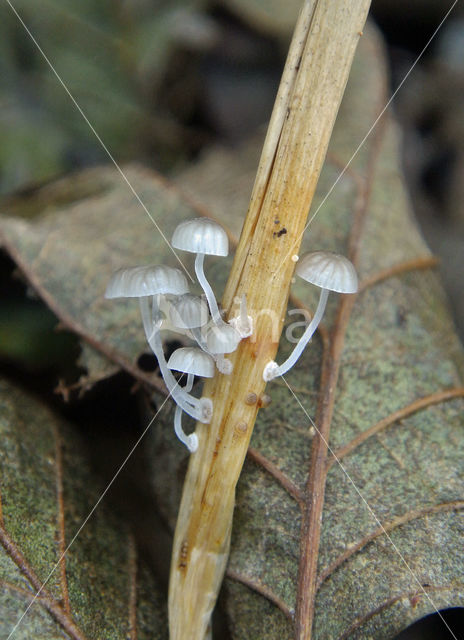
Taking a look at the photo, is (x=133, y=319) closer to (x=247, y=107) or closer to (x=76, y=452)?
(x=76, y=452)

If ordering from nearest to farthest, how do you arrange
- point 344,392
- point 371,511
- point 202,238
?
point 202,238 < point 371,511 < point 344,392

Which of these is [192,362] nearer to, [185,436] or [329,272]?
[185,436]

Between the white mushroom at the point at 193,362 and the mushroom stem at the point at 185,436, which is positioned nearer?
the white mushroom at the point at 193,362

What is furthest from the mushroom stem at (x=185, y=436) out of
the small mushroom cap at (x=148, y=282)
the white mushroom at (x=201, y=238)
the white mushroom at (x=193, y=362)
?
the white mushroom at (x=201, y=238)

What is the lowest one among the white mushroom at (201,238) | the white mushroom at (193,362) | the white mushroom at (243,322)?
the white mushroom at (193,362)

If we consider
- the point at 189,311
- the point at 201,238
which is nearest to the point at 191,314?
the point at 189,311

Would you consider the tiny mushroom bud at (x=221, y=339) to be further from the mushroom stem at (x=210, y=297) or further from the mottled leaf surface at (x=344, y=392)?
the mottled leaf surface at (x=344, y=392)

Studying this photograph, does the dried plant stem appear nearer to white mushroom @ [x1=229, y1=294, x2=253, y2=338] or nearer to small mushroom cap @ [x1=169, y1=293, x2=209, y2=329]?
white mushroom @ [x1=229, y1=294, x2=253, y2=338]
